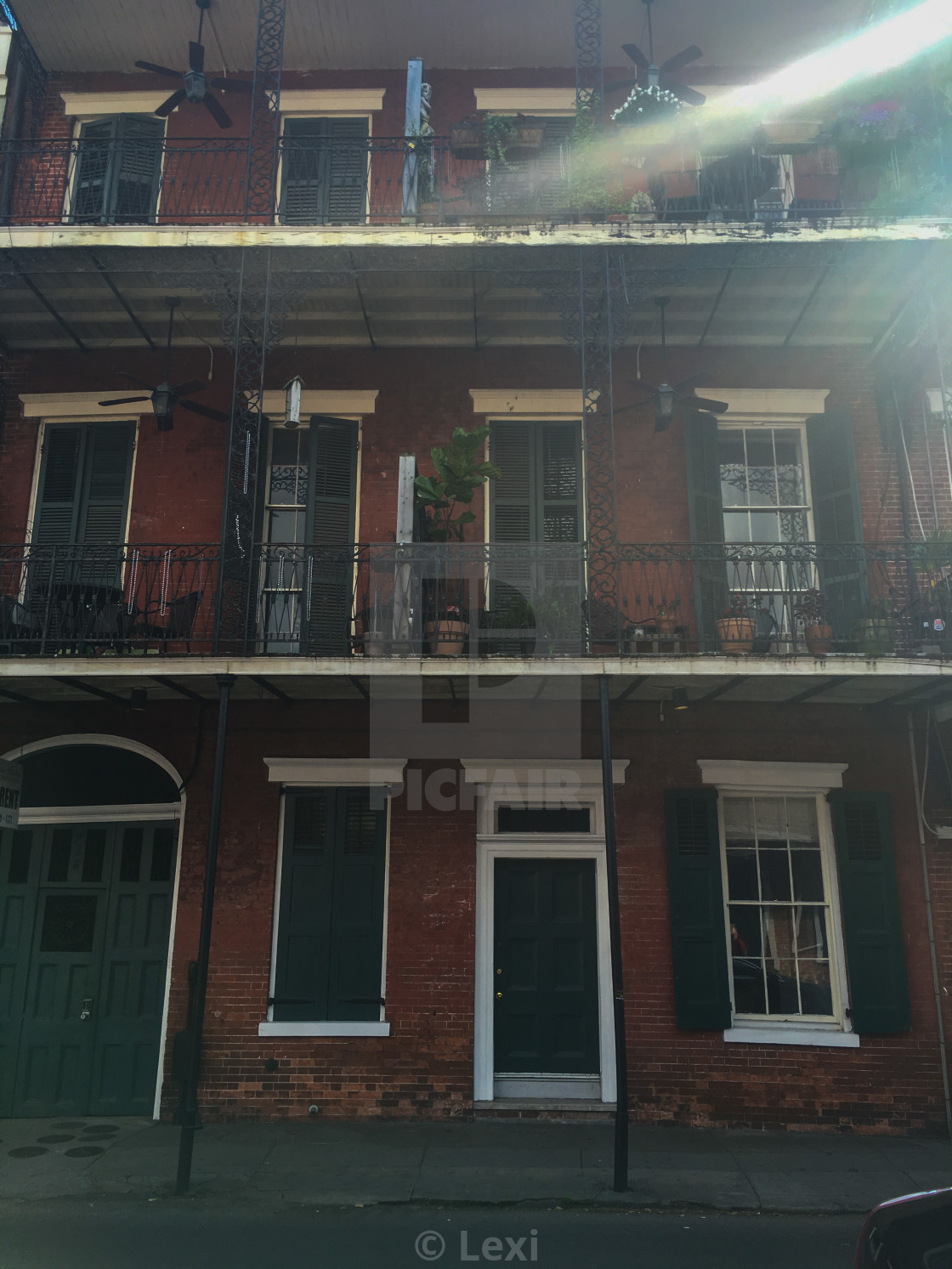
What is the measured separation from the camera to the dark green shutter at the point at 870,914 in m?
7.46

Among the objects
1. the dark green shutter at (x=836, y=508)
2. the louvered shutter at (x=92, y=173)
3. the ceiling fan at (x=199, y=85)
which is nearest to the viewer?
the dark green shutter at (x=836, y=508)

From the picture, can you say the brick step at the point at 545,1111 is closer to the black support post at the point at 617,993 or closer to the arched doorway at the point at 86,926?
the black support post at the point at 617,993

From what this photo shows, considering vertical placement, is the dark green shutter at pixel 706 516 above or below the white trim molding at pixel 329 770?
above

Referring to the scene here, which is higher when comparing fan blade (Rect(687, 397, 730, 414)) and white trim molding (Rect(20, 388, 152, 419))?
white trim molding (Rect(20, 388, 152, 419))

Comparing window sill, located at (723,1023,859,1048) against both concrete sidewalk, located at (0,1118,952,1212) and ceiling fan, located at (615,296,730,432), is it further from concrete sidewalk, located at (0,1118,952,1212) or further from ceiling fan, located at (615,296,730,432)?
ceiling fan, located at (615,296,730,432)

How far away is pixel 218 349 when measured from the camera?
30.3 feet

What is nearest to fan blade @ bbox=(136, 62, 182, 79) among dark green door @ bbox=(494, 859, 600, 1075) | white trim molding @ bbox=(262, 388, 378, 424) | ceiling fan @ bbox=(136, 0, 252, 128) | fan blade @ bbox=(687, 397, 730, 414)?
ceiling fan @ bbox=(136, 0, 252, 128)

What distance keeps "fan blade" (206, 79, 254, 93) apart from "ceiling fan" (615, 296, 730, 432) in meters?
5.22

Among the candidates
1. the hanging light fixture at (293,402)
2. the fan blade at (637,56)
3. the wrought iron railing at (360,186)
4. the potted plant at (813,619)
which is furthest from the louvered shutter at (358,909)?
the fan blade at (637,56)

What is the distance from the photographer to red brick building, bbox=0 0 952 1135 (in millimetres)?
7500

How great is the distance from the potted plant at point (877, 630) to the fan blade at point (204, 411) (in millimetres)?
6251

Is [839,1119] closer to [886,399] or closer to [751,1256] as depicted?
[751,1256]

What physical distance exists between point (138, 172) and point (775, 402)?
7.48 meters

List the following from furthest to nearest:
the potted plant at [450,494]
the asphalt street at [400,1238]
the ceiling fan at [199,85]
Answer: the ceiling fan at [199,85]
the potted plant at [450,494]
the asphalt street at [400,1238]
